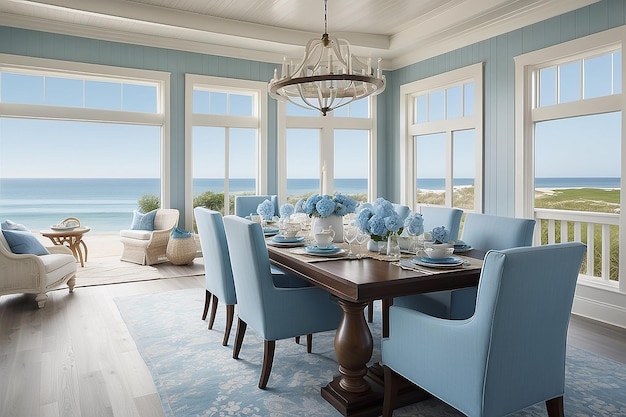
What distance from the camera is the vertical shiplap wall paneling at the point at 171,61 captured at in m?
5.14

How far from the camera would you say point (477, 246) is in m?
3.21

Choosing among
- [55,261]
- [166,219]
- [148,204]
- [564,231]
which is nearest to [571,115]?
[564,231]

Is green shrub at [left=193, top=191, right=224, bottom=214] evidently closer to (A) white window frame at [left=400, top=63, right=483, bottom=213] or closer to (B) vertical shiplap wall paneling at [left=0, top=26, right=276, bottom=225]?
(B) vertical shiplap wall paneling at [left=0, top=26, right=276, bottom=225]

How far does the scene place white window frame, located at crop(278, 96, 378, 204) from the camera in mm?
6496

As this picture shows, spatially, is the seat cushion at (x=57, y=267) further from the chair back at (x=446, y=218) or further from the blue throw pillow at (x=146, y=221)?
the chair back at (x=446, y=218)

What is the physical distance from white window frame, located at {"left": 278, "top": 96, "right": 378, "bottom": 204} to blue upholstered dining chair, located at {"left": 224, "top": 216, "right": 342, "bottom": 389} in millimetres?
3911

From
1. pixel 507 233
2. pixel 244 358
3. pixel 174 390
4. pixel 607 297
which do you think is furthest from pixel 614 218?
pixel 174 390

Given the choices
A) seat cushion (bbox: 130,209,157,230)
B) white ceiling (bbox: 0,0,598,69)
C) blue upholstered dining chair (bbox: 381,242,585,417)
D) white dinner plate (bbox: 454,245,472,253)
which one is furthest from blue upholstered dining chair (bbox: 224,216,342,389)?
seat cushion (bbox: 130,209,157,230)

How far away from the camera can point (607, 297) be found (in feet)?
12.8

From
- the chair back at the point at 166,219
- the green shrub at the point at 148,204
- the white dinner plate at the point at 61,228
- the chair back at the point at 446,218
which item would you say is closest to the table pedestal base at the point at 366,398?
the chair back at the point at 446,218

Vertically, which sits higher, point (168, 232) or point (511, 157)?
point (511, 157)

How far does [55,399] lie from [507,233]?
9.16 feet

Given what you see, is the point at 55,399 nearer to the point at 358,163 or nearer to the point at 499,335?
the point at 499,335

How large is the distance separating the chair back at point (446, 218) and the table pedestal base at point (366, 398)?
4.65 feet
